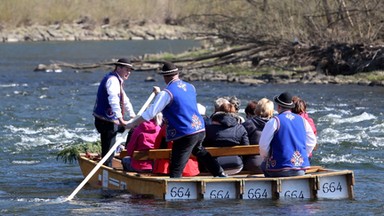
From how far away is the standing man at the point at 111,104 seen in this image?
15.1m

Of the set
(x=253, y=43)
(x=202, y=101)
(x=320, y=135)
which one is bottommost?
(x=320, y=135)

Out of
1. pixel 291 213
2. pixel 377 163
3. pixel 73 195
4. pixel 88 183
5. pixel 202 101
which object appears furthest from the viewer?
pixel 202 101

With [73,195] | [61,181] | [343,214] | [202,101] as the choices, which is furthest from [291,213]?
[202,101]

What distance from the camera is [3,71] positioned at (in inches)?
1956

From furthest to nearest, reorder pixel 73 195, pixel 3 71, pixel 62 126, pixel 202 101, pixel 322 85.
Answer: pixel 3 71, pixel 322 85, pixel 202 101, pixel 62 126, pixel 73 195

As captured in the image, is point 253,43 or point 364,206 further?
point 253,43

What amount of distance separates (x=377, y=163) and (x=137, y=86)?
19653 mm

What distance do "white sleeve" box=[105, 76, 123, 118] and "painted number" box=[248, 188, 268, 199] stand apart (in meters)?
2.32

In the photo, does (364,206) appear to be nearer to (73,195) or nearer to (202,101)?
(73,195)

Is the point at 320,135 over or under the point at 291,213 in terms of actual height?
over

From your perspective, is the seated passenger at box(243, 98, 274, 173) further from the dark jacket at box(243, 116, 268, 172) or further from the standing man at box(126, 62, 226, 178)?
the standing man at box(126, 62, 226, 178)

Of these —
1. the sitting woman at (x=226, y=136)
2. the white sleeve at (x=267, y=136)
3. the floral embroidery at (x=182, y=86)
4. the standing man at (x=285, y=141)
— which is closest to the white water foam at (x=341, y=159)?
the sitting woman at (x=226, y=136)

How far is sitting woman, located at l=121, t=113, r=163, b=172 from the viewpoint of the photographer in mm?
14922

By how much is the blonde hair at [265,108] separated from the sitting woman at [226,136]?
1.15 ft
